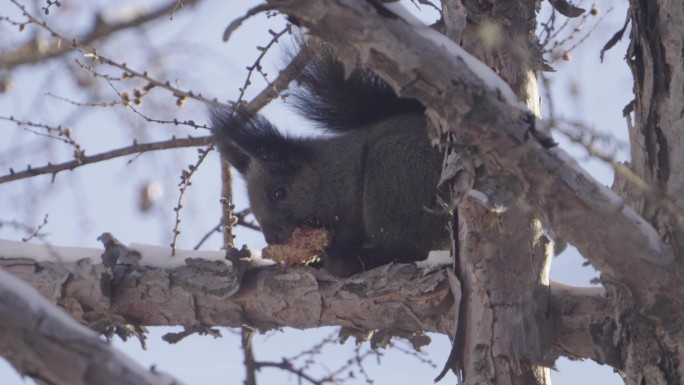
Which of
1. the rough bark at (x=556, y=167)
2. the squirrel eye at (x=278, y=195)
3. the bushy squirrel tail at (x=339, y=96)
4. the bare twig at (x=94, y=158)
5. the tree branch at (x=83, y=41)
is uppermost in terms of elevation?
the tree branch at (x=83, y=41)

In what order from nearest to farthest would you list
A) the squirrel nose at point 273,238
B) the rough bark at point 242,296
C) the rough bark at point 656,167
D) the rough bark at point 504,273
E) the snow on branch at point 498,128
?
1. the snow on branch at point 498,128
2. the rough bark at point 656,167
3. the rough bark at point 504,273
4. the rough bark at point 242,296
5. the squirrel nose at point 273,238

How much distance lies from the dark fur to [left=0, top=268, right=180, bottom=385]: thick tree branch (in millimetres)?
1809

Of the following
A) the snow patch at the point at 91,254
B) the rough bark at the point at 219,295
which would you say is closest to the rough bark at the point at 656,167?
the rough bark at the point at 219,295

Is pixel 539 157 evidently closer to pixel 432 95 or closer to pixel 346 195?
pixel 432 95

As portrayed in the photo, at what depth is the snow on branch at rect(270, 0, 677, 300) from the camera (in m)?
1.61

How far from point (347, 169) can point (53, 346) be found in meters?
2.58

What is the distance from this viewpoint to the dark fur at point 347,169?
3344 mm

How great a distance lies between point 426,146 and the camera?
336 cm

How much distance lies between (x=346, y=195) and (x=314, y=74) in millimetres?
500

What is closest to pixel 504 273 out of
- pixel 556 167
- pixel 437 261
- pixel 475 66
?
pixel 437 261

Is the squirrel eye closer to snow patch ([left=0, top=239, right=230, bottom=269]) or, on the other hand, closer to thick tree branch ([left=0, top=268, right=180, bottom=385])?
snow patch ([left=0, top=239, right=230, bottom=269])

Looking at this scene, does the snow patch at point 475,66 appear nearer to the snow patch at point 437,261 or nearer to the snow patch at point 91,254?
the snow patch at point 437,261

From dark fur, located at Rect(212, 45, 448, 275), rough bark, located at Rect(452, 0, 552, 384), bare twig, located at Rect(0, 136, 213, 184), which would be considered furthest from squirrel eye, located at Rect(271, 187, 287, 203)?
rough bark, located at Rect(452, 0, 552, 384)

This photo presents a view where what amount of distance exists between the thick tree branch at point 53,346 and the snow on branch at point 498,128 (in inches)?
25.8
